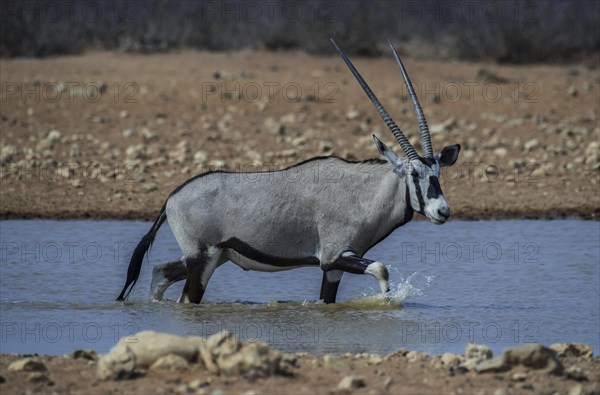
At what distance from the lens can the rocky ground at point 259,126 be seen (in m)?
12.6

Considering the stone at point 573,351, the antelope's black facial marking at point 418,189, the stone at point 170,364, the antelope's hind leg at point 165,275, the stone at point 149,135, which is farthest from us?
the stone at point 149,135

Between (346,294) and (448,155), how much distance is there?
1.35 m

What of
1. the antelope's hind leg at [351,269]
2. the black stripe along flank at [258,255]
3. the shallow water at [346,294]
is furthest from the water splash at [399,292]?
the black stripe along flank at [258,255]

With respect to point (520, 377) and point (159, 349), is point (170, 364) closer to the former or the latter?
point (159, 349)

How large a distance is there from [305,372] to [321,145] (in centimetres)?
842

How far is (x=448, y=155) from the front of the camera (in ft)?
27.4

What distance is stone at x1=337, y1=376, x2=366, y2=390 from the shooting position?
5.28 metres

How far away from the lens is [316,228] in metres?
8.18

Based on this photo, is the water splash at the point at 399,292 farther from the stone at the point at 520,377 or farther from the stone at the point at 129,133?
the stone at the point at 129,133

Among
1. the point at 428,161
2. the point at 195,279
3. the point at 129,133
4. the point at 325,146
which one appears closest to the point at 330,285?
the point at 195,279

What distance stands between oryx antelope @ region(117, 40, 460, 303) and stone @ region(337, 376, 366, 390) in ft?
8.87

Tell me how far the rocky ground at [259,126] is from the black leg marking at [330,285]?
3903mm

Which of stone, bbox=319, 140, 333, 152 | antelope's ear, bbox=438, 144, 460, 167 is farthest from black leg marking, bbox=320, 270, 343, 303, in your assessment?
stone, bbox=319, 140, 333, 152

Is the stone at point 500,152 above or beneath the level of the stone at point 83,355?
above
